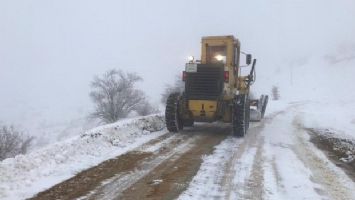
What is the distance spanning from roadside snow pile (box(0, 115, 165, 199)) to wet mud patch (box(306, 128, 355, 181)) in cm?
487

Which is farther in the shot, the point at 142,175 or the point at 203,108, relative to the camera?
the point at 203,108

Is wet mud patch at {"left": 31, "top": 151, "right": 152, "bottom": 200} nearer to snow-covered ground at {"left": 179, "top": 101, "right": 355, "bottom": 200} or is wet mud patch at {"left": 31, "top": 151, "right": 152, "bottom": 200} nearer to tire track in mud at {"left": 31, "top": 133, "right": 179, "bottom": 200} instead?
tire track in mud at {"left": 31, "top": 133, "right": 179, "bottom": 200}

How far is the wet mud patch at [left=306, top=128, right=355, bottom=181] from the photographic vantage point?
10.2 metres

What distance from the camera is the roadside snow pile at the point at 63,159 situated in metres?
7.50

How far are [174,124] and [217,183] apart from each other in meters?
7.56

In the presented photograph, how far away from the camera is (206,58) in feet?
55.7

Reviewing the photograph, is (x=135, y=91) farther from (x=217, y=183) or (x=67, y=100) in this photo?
(x=67, y=100)

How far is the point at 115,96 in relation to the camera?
6431 cm

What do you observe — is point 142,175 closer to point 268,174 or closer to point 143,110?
point 268,174

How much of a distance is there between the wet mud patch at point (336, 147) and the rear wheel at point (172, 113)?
4.37 metres

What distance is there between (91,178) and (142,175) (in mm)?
941

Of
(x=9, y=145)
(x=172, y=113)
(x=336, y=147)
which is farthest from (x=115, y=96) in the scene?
(x=336, y=147)

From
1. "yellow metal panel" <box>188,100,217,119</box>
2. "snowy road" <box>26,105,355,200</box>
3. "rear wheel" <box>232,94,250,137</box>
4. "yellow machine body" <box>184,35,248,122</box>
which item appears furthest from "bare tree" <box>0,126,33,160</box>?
"snowy road" <box>26,105,355,200</box>

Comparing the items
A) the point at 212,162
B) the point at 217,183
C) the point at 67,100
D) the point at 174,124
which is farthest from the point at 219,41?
the point at 67,100
